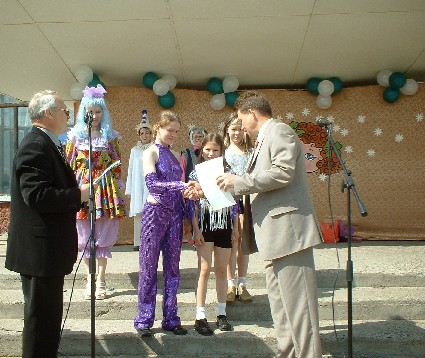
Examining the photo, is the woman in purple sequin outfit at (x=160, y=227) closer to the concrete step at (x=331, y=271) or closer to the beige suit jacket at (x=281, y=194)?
the beige suit jacket at (x=281, y=194)

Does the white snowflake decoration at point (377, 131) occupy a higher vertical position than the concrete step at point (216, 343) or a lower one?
higher

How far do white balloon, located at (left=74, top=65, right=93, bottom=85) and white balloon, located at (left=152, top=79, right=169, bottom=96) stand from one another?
88cm

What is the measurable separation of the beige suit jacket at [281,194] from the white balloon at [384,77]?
14.7 feet

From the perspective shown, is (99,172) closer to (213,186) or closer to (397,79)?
(213,186)

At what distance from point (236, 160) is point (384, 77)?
12.8 feet

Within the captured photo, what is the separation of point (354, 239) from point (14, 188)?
5.56m

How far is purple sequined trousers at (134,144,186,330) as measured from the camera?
364 centimetres

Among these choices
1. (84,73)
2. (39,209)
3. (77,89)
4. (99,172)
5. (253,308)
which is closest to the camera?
(39,209)

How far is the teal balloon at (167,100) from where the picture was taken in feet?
23.2

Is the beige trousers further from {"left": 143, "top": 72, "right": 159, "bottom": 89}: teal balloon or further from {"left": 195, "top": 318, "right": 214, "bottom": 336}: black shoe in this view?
{"left": 143, "top": 72, "right": 159, "bottom": 89}: teal balloon

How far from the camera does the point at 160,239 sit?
12.0 ft

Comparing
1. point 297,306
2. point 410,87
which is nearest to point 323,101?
point 410,87

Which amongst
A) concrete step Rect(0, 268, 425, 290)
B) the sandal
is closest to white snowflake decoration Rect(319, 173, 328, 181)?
concrete step Rect(0, 268, 425, 290)

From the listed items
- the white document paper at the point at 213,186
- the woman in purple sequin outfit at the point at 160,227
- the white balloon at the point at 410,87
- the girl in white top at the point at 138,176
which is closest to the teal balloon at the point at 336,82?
the white balloon at the point at 410,87
